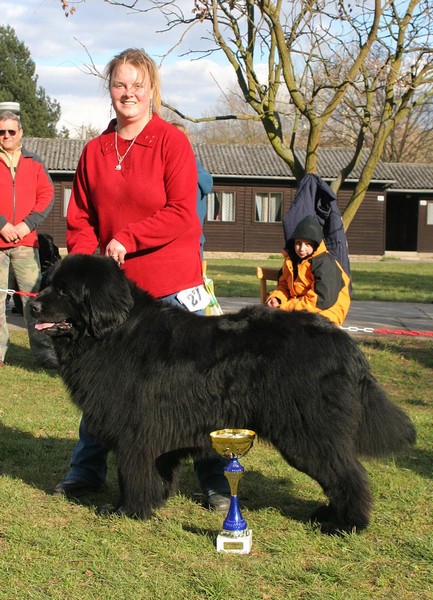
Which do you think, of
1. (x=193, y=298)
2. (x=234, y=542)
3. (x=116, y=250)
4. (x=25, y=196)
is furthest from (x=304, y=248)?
(x=25, y=196)

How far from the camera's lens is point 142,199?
425cm

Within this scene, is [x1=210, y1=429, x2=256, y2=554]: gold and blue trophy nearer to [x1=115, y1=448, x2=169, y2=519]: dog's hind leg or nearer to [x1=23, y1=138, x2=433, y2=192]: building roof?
[x1=115, y1=448, x2=169, y2=519]: dog's hind leg

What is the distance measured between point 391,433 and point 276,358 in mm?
745

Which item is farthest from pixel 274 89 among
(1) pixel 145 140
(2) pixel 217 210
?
(2) pixel 217 210

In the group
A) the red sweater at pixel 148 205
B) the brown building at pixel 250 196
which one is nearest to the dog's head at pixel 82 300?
the red sweater at pixel 148 205

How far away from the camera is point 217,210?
3553 cm

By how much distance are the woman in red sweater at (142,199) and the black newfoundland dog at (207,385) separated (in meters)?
0.33

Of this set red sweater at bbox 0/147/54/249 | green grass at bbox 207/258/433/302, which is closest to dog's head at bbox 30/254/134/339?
red sweater at bbox 0/147/54/249

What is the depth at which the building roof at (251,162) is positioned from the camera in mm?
34219

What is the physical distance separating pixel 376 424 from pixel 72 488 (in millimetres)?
1887

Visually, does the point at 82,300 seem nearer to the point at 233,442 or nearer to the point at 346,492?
the point at 233,442

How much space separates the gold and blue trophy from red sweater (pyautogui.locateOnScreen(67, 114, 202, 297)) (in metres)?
1.11

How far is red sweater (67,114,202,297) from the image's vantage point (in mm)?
4215

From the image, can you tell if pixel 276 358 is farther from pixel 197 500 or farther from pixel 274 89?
pixel 274 89
